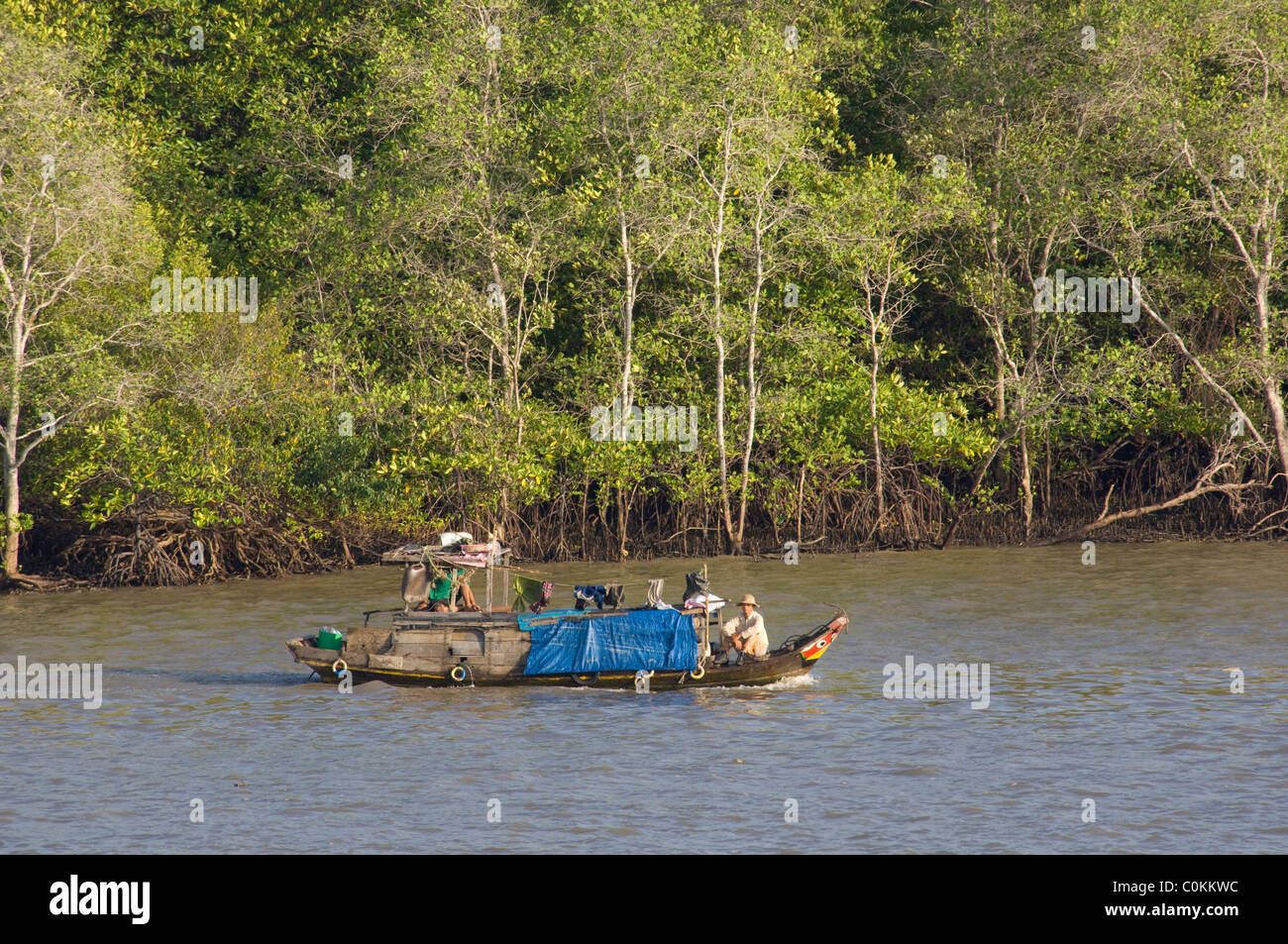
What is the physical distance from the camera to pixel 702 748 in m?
19.0

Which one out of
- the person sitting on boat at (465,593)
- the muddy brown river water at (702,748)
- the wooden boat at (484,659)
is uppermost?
the person sitting on boat at (465,593)

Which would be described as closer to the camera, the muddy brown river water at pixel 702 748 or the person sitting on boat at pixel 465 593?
the muddy brown river water at pixel 702 748

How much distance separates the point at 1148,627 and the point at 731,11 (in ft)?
69.8

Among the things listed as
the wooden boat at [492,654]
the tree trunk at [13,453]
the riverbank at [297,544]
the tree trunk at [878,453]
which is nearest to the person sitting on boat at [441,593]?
the wooden boat at [492,654]

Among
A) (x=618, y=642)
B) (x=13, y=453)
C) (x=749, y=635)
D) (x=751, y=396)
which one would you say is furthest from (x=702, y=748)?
(x=13, y=453)

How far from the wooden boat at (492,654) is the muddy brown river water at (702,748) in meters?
0.29

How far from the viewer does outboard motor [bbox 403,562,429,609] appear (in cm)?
2305

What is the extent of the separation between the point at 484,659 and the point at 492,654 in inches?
5.6

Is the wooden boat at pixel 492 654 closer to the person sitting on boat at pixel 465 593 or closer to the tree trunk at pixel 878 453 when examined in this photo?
the person sitting on boat at pixel 465 593

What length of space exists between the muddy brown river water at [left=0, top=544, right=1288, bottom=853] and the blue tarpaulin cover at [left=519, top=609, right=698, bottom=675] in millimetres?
503

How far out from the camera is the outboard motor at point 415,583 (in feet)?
75.6

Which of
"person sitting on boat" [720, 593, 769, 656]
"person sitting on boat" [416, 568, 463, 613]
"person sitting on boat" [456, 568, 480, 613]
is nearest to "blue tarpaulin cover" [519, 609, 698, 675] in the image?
Result: "person sitting on boat" [720, 593, 769, 656]

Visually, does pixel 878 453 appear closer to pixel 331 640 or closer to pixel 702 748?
pixel 331 640
